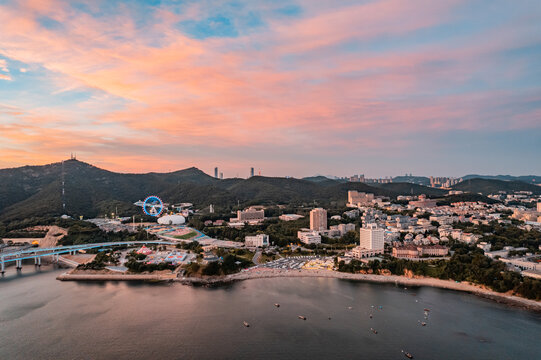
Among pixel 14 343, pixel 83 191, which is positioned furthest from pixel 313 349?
pixel 83 191

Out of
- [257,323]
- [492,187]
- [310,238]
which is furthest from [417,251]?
[492,187]

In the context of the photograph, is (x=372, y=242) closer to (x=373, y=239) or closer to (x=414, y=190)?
(x=373, y=239)

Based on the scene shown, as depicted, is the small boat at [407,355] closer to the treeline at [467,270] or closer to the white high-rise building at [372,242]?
the treeline at [467,270]

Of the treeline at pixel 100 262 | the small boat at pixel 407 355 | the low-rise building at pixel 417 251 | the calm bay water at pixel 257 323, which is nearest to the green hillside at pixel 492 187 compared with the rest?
the low-rise building at pixel 417 251

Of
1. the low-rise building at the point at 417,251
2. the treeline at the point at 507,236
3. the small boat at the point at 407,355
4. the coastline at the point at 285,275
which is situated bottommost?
the small boat at the point at 407,355

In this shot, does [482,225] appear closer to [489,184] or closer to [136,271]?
[136,271]

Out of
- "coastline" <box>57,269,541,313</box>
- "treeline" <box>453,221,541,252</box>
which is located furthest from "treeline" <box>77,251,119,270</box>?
"treeline" <box>453,221,541,252</box>

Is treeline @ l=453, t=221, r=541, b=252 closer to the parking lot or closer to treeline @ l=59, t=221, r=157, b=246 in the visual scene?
the parking lot

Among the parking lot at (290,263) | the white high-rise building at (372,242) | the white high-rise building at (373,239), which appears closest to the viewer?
the parking lot at (290,263)
